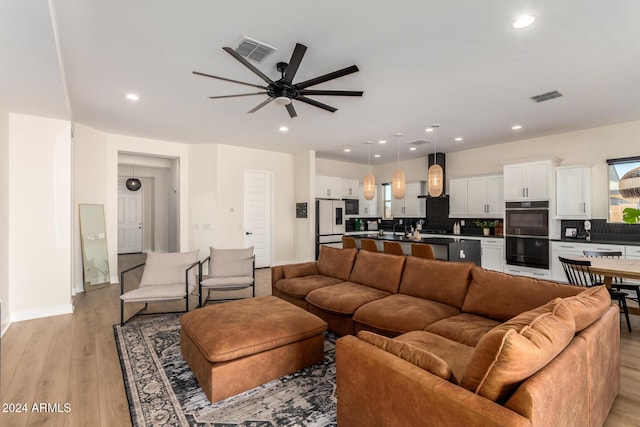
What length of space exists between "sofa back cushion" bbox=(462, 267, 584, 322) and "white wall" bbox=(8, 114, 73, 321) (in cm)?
504

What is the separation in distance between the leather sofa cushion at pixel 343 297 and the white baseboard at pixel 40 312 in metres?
3.38

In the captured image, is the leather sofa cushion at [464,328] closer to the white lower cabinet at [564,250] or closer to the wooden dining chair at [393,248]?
the wooden dining chair at [393,248]

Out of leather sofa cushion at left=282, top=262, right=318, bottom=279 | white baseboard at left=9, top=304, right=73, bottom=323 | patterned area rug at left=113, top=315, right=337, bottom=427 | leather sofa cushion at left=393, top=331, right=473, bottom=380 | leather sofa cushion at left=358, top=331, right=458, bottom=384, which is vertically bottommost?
patterned area rug at left=113, top=315, right=337, bottom=427

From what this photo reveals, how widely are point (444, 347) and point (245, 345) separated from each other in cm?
140

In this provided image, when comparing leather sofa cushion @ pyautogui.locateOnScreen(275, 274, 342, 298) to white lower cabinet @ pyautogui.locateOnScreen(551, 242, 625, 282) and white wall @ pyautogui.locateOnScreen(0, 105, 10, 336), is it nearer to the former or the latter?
white wall @ pyautogui.locateOnScreen(0, 105, 10, 336)

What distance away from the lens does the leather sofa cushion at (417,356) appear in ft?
4.42

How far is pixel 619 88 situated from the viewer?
3752 millimetres

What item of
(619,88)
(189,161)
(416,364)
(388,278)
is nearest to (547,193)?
(619,88)

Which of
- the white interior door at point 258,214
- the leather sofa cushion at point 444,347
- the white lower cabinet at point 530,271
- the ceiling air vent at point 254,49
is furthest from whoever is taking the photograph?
the white interior door at point 258,214

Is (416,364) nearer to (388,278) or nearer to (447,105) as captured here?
(388,278)

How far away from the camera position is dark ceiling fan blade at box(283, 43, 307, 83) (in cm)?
246

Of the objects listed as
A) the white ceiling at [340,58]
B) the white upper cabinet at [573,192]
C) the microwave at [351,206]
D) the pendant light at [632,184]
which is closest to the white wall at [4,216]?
the white ceiling at [340,58]

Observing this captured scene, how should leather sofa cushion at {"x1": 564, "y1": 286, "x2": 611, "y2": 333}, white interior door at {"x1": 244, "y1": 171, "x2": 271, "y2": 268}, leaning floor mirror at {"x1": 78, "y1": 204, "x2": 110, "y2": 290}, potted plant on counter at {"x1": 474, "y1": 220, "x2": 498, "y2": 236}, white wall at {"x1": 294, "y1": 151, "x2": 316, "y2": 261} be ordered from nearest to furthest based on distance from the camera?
leather sofa cushion at {"x1": 564, "y1": 286, "x2": 611, "y2": 333}
leaning floor mirror at {"x1": 78, "y1": 204, "x2": 110, "y2": 290}
potted plant on counter at {"x1": 474, "y1": 220, "x2": 498, "y2": 236}
white interior door at {"x1": 244, "y1": 171, "x2": 271, "y2": 268}
white wall at {"x1": 294, "y1": 151, "x2": 316, "y2": 261}

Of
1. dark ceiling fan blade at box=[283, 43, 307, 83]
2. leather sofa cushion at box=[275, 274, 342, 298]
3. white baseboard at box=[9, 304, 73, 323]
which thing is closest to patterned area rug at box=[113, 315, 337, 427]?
leather sofa cushion at box=[275, 274, 342, 298]
